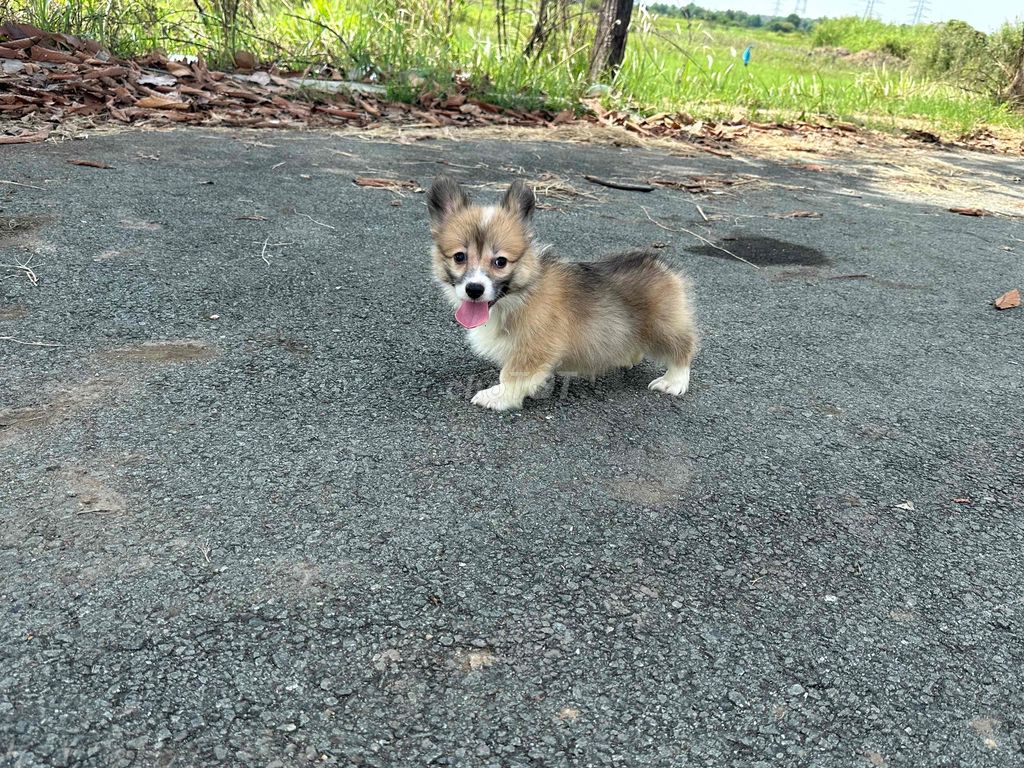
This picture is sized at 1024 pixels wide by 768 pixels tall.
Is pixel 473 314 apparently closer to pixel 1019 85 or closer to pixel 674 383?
pixel 674 383

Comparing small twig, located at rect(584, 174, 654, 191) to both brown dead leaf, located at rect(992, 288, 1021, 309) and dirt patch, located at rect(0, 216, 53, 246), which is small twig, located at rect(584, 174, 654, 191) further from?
dirt patch, located at rect(0, 216, 53, 246)

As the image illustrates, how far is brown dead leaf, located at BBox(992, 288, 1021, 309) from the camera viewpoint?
4348mm

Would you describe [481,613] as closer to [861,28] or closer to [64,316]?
[64,316]

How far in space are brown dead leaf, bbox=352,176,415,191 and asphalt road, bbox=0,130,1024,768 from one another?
124 centimetres

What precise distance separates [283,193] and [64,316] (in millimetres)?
2140

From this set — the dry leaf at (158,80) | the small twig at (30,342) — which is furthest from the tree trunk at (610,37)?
the small twig at (30,342)

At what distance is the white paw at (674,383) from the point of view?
3285mm

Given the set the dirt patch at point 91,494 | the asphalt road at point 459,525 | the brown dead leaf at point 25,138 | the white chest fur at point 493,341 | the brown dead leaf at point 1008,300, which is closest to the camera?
the asphalt road at point 459,525

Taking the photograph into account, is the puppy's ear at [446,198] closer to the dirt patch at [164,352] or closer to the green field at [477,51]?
the dirt patch at [164,352]

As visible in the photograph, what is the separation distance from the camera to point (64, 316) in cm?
331

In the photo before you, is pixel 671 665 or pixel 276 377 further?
pixel 276 377

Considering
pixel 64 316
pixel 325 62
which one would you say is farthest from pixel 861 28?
pixel 64 316

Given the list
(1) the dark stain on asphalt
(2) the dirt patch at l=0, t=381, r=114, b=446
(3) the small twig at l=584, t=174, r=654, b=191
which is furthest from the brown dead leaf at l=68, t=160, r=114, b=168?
(1) the dark stain on asphalt

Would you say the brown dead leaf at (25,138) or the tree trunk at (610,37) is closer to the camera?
the brown dead leaf at (25,138)
